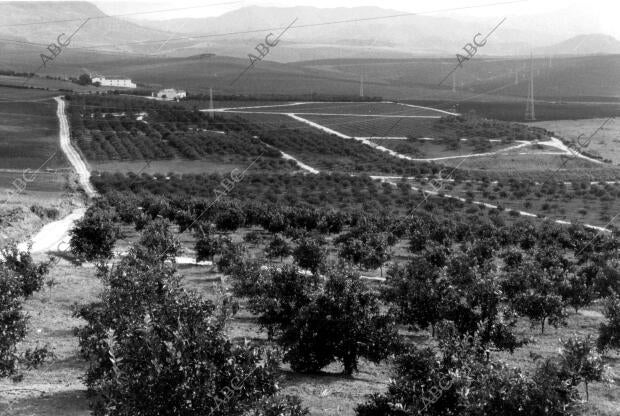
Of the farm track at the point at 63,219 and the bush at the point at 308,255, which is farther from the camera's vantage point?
the farm track at the point at 63,219

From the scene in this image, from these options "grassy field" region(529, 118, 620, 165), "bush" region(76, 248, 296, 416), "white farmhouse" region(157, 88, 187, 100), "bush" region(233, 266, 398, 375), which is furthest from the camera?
"white farmhouse" region(157, 88, 187, 100)

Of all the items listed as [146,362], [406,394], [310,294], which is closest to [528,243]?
[310,294]

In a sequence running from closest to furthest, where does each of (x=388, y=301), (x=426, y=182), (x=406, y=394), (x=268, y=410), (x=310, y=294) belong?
(x=268, y=410) < (x=406, y=394) < (x=310, y=294) < (x=388, y=301) < (x=426, y=182)

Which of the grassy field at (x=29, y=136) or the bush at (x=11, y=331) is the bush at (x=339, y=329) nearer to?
the bush at (x=11, y=331)

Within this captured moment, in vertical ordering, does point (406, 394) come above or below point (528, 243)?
above

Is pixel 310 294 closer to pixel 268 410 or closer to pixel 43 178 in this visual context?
pixel 268 410

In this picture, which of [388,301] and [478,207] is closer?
[388,301]

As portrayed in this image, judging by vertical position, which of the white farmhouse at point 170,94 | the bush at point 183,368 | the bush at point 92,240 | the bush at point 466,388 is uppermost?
the white farmhouse at point 170,94

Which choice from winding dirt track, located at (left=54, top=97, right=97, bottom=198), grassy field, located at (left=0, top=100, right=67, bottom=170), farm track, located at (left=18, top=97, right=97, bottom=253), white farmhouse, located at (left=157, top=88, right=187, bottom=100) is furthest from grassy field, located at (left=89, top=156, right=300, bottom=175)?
white farmhouse, located at (left=157, top=88, right=187, bottom=100)

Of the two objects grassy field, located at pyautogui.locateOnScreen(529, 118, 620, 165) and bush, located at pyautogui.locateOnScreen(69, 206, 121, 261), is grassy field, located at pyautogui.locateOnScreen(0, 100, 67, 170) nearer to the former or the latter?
bush, located at pyautogui.locateOnScreen(69, 206, 121, 261)

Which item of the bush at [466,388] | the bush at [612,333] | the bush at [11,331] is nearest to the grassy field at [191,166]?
the bush at [11,331]

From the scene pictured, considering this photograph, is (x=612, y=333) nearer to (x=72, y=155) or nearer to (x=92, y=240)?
(x=92, y=240)
